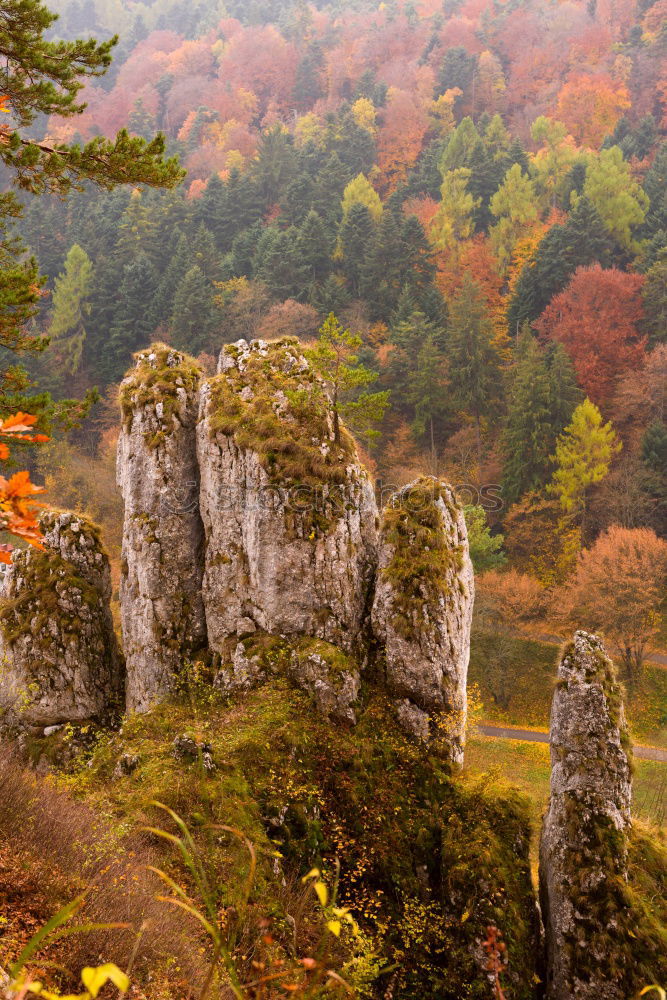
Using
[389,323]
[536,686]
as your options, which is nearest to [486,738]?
[536,686]

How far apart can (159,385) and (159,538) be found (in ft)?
12.2

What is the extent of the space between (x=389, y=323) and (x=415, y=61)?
139ft

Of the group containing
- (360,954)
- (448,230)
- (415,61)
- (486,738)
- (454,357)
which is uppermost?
(415,61)

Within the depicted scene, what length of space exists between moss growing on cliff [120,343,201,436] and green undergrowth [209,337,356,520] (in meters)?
1.12

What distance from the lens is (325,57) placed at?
72.6 m

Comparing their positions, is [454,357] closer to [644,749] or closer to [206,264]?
[206,264]

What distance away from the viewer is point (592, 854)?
9898 mm

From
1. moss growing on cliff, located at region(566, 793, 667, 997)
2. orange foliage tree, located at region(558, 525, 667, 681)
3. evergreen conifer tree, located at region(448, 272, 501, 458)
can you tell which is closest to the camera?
moss growing on cliff, located at region(566, 793, 667, 997)

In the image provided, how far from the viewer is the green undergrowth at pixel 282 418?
1299cm

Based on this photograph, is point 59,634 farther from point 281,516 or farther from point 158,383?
point 158,383

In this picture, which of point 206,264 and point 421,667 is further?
point 206,264

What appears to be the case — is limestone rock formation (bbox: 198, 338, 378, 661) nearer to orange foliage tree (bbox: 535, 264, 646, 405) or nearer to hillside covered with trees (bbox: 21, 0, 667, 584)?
hillside covered with trees (bbox: 21, 0, 667, 584)

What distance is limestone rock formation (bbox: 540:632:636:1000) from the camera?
9.52 metres

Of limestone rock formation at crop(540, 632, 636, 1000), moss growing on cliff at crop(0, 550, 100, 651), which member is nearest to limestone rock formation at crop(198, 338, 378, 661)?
moss growing on cliff at crop(0, 550, 100, 651)
